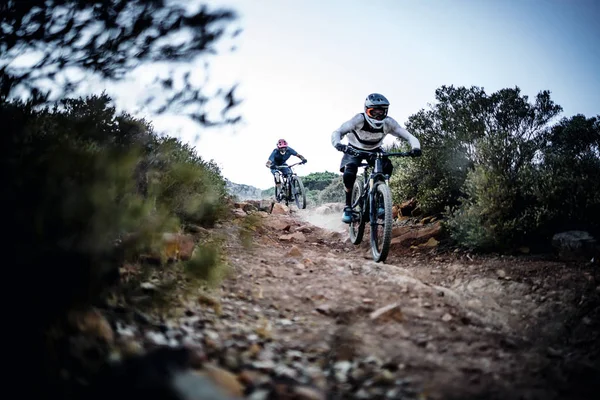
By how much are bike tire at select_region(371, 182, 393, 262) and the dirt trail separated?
21.0 inches

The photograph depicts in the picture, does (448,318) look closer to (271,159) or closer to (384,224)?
(384,224)

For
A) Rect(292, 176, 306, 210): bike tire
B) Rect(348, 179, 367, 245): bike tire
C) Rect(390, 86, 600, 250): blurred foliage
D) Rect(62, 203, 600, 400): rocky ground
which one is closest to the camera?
Rect(62, 203, 600, 400): rocky ground

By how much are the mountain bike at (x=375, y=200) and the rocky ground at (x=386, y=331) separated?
0.69m

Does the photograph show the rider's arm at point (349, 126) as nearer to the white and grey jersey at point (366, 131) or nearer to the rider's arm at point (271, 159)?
the white and grey jersey at point (366, 131)

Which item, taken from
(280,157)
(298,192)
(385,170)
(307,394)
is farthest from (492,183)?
(280,157)

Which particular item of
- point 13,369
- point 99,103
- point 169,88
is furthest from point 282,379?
point 99,103

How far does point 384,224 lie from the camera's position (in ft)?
16.9

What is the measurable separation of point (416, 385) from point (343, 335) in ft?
2.29

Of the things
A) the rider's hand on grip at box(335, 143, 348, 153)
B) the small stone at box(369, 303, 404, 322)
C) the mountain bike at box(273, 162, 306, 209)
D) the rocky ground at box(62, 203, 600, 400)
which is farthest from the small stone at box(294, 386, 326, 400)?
the mountain bike at box(273, 162, 306, 209)

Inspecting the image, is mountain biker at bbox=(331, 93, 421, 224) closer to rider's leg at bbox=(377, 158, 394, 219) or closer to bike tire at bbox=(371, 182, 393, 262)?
rider's leg at bbox=(377, 158, 394, 219)

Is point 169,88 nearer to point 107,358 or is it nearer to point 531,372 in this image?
point 107,358

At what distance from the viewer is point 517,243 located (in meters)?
5.24

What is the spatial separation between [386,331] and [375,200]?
3.23 m

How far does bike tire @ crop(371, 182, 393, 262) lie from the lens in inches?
201
